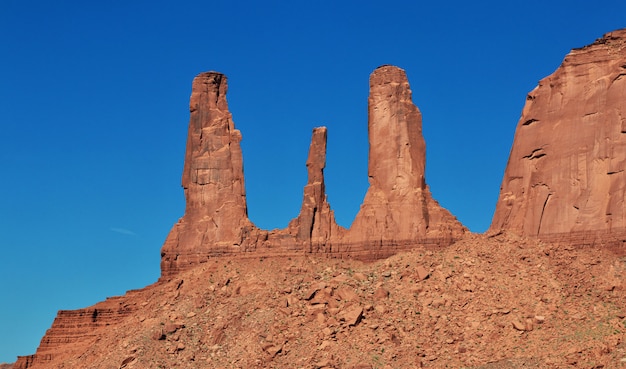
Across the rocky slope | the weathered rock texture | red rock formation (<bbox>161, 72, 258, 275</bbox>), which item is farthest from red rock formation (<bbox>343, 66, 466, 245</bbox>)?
red rock formation (<bbox>161, 72, 258, 275</bbox>)

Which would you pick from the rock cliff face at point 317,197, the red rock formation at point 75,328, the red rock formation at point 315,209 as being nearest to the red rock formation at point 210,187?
the rock cliff face at point 317,197

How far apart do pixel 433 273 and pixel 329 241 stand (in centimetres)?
1081

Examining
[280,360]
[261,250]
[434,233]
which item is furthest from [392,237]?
[280,360]

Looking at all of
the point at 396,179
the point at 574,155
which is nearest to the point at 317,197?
the point at 396,179

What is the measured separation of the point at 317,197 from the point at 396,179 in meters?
5.57

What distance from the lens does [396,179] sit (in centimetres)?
10225

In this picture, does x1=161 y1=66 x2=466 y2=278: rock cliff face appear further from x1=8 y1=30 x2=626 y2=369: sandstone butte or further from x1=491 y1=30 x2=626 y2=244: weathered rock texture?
x1=491 y1=30 x2=626 y2=244: weathered rock texture

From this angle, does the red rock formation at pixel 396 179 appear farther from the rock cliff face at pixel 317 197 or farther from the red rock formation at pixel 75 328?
the red rock formation at pixel 75 328

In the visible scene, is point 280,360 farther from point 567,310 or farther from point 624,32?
point 624,32

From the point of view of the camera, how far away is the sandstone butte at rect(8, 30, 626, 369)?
315 feet

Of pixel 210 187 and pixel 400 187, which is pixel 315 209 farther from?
pixel 210 187

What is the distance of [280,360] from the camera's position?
3506 inches

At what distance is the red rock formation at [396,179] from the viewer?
331 ft

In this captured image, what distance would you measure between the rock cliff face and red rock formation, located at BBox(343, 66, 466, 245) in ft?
0.21
